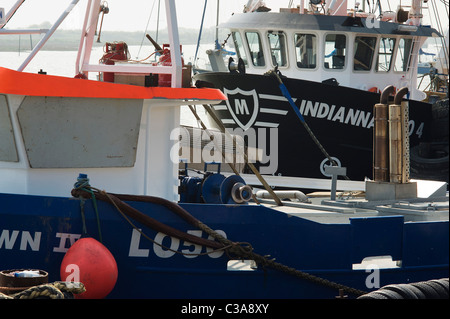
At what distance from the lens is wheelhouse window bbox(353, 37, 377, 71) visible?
15.0 metres

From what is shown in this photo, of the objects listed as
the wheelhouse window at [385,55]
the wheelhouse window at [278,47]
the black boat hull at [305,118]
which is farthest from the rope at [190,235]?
the wheelhouse window at [385,55]

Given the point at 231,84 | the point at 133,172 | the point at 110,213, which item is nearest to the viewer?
the point at 110,213

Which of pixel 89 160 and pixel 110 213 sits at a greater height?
pixel 89 160

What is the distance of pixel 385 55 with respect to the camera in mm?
15492

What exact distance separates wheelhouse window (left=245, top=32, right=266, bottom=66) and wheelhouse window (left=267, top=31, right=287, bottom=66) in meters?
0.28

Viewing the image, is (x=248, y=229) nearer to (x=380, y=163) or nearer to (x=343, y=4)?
(x=380, y=163)

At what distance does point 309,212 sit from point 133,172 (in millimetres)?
2028

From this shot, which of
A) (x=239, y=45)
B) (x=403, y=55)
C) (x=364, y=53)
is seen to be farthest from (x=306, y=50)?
(x=403, y=55)

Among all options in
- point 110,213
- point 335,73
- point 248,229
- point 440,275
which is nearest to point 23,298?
point 110,213

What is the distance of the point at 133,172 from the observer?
6828 millimetres

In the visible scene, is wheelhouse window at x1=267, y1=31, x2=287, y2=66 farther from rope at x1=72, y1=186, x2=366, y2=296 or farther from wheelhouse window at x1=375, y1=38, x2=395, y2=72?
rope at x1=72, y1=186, x2=366, y2=296

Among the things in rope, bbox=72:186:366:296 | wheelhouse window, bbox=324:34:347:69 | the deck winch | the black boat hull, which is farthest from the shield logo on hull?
rope, bbox=72:186:366:296

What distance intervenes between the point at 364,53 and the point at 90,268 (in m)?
10.5

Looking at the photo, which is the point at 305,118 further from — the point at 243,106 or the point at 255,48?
the point at 255,48
